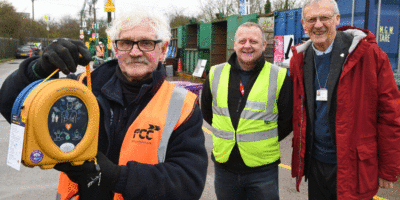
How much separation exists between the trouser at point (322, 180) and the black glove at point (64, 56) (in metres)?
1.90

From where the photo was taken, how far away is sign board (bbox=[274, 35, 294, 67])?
9.63 meters

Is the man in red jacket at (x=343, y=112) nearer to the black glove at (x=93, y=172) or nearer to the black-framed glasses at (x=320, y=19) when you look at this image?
the black-framed glasses at (x=320, y=19)

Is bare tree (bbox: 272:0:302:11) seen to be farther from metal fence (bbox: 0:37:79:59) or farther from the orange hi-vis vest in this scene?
metal fence (bbox: 0:37:79:59)

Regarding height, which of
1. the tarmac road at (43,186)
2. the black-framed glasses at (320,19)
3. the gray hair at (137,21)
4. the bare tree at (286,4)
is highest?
the bare tree at (286,4)

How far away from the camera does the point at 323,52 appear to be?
255 centimetres

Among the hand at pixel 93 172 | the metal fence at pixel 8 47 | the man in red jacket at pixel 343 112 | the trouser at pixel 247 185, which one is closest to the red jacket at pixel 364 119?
the man in red jacket at pixel 343 112

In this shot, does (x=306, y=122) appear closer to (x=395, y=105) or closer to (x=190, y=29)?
(x=395, y=105)

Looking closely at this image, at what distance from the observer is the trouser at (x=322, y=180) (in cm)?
245

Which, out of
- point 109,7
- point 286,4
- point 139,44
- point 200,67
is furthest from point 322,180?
point 286,4

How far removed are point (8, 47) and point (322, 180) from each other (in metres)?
42.8

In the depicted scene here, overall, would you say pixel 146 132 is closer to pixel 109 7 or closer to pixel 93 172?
pixel 93 172

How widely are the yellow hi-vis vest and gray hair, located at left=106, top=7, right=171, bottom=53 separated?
1.22 metres

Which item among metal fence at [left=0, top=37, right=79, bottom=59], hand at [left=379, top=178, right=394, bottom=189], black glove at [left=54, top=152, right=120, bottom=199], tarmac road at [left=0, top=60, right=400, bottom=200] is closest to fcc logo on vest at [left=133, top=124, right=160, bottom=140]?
black glove at [left=54, top=152, right=120, bottom=199]

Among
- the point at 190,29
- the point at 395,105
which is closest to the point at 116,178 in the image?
the point at 395,105
